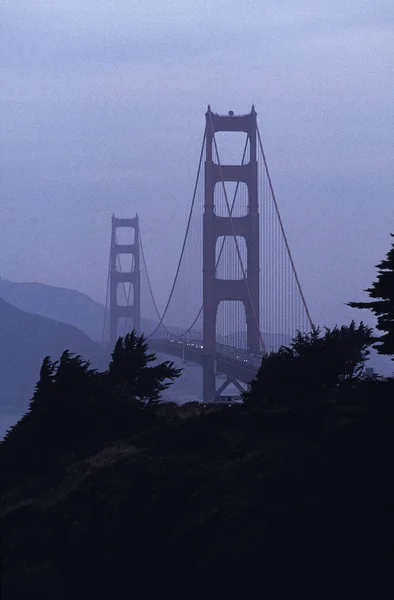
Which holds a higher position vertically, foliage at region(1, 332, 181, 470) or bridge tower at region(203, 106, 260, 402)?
bridge tower at region(203, 106, 260, 402)

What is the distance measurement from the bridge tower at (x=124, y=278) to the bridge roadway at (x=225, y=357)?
47.1 m

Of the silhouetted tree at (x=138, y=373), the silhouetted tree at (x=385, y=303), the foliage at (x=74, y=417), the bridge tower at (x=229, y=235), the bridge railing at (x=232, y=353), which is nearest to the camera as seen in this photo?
the silhouetted tree at (x=385, y=303)

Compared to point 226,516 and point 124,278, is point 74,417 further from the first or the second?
point 124,278

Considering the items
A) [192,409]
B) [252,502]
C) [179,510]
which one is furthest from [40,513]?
[192,409]

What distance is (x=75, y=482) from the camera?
1994 cm

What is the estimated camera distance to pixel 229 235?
225 ft

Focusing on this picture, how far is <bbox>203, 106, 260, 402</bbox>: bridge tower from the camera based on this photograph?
67.1 meters

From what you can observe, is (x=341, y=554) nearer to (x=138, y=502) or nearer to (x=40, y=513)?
(x=138, y=502)

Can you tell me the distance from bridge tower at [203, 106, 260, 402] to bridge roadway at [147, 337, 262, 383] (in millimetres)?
1348

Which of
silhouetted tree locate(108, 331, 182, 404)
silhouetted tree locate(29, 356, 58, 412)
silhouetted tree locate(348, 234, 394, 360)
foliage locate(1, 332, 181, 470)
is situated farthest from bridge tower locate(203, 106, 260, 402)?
silhouetted tree locate(348, 234, 394, 360)

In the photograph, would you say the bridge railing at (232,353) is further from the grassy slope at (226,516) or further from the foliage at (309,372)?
the grassy slope at (226,516)

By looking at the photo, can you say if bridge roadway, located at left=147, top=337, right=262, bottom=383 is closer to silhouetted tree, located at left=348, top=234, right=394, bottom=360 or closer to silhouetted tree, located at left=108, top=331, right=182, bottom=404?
silhouetted tree, located at left=108, top=331, right=182, bottom=404

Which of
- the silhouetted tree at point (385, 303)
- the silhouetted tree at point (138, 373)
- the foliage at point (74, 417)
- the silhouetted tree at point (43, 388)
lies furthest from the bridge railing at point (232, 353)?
the silhouetted tree at point (385, 303)

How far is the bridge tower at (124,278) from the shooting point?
136 metres
